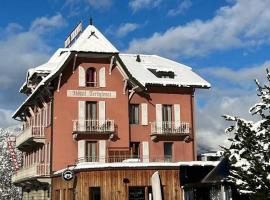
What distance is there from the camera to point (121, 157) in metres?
36.3

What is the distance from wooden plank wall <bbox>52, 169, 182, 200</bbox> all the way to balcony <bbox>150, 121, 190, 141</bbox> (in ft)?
25.2

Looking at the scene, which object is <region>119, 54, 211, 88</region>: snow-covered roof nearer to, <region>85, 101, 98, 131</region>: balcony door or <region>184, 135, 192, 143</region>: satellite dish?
<region>85, 101, 98, 131</region>: balcony door

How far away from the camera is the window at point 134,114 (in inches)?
1534

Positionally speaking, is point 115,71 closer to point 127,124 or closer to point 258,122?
point 127,124

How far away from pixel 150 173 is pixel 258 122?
759 inches

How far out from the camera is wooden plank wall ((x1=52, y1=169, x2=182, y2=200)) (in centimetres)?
2994

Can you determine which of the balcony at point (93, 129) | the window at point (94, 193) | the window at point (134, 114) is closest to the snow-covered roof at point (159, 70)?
the window at point (134, 114)

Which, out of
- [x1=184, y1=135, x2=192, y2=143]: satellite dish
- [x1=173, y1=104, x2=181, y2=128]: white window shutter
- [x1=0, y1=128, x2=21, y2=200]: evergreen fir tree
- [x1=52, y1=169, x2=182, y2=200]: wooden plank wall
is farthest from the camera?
[x1=0, y1=128, x2=21, y2=200]: evergreen fir tree

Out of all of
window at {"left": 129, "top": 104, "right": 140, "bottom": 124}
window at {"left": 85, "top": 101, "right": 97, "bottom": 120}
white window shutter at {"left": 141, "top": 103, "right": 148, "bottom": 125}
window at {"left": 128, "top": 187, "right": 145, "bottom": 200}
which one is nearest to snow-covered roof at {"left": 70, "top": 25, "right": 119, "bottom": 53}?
window at {"left": 85, "top": 101, "right": 97, "bottom": 120}

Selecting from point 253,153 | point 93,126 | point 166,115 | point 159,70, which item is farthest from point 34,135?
point 253,153

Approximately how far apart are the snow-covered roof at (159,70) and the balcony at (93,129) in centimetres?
429

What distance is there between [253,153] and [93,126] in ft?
82.5

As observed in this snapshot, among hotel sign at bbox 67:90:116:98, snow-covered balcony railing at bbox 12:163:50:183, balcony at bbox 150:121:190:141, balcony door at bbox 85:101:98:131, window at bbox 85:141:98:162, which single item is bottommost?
snow-covered balcony railing at bbox 12:163:50:183

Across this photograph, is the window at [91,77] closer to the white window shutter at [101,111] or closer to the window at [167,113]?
the white window shutter at [101,111]
